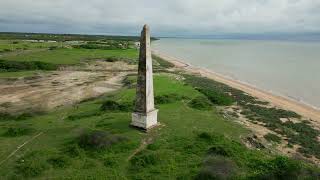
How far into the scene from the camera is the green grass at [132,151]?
15.0m

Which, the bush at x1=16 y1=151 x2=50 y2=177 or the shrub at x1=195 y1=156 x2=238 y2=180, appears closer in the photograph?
the shrub at x1=195 y1=156 x2=238 y2=180

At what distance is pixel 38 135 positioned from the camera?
19922 mm

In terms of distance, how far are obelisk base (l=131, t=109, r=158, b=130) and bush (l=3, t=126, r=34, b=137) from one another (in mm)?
5670

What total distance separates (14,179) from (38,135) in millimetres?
5634

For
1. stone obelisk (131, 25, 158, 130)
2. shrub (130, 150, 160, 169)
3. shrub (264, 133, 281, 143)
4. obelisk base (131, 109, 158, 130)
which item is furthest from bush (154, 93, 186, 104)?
shrub (130, 150, 160, 169)

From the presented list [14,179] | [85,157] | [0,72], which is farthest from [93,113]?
[0,72]

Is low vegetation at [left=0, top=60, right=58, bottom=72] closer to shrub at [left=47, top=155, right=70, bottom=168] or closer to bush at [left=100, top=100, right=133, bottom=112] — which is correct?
bush at [left=100, top=100, right=133, bottom=112]

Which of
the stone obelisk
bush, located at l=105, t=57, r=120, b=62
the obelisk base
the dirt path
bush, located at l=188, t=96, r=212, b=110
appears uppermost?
the stone obelisk

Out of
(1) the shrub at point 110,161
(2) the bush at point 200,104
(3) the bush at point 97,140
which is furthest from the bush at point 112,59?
(1) the shrub at point 110,161

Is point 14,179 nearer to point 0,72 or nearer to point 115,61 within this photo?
point 0,72

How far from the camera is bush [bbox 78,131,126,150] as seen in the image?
1750cm

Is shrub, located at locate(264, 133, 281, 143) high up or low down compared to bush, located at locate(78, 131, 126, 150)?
down

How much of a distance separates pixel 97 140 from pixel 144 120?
3134mm

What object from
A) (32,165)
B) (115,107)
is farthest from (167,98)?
(32,165)
